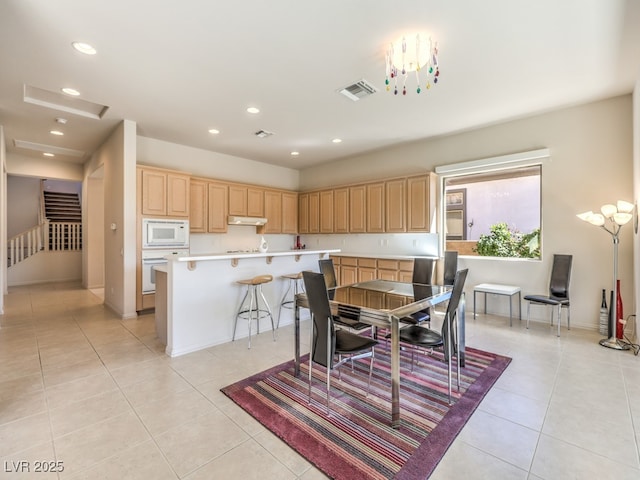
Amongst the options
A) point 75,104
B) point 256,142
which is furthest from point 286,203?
point 75,104

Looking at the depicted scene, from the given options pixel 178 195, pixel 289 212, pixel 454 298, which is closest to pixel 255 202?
pixel 289 212

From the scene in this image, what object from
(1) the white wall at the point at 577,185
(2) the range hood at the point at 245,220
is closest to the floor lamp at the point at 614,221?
(1) the white wall at the point at 577,185

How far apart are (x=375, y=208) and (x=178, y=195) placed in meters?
3.57

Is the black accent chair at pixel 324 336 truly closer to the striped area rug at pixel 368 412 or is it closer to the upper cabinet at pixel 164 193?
the striped area rug at pixel 368 412

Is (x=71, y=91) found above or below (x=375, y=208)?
above

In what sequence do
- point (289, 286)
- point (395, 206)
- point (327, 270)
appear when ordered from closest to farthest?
point (327, 270)
point (289, 286)
point (395, 206)

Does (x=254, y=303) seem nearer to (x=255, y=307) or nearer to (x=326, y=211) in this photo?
(x=255, y=307)

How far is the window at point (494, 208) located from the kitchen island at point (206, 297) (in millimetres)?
3357

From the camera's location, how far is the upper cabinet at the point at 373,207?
525 centimetres

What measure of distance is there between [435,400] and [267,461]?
4.36ft

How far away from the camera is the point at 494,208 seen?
5.40 m

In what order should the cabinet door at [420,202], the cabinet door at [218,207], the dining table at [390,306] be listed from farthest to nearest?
the cabinet door at [218,207] → the cabinet door at [420,202] → the dining table at [390,306]

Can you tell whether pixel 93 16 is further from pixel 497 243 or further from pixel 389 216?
pixel 497 243

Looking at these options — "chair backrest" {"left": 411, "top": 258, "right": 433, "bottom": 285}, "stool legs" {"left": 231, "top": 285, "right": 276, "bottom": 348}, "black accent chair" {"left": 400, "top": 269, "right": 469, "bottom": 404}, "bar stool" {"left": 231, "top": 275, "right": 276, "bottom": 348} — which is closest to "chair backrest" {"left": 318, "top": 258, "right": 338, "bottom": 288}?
"bar stool" {"left": 231, "top": 275, "right": 276, "bottom": 348}
